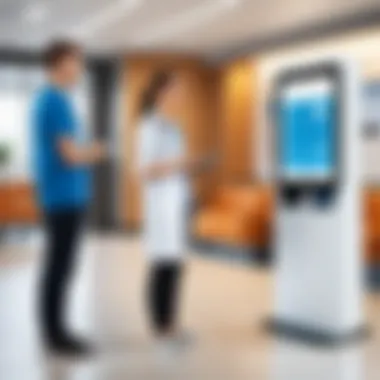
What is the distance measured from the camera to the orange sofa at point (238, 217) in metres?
8.97

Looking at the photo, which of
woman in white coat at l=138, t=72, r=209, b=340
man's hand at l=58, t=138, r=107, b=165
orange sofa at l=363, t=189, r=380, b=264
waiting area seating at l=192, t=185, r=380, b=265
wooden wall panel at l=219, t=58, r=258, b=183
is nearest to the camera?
man's hand at l=58, t=138, r=107, b=165

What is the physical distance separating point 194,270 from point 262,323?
282 cm

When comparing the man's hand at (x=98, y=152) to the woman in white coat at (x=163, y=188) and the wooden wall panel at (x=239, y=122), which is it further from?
the wooden wall panel at (x=239, y=122)

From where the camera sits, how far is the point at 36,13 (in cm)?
947

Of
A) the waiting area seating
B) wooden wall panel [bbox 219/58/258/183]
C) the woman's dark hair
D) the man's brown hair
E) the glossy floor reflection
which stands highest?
wooden wall panel [bbox 219/58/258/183]

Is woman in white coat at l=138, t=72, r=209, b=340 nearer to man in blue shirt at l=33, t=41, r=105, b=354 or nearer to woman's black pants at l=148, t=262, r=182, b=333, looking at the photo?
woman's black pants at l=148, t=262, r=182, b=333

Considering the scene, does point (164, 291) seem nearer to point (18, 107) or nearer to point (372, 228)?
point (372, 228)

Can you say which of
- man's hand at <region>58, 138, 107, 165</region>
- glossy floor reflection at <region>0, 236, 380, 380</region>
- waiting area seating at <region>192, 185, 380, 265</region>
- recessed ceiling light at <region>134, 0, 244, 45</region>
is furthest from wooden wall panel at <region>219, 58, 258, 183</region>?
man's hand at <region>58, 138, 107, 165</region>

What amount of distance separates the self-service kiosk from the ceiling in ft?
12.4

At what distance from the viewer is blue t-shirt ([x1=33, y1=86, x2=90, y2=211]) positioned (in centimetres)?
441

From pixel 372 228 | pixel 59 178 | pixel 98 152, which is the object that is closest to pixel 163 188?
pixel 98 152

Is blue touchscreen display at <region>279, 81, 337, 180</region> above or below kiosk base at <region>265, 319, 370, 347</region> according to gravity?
above

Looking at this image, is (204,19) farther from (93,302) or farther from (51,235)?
(51,235)

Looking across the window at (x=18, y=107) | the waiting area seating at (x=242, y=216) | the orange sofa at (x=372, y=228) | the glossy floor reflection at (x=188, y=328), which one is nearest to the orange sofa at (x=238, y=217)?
the waiting area seating at (x=242, y=216)
